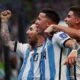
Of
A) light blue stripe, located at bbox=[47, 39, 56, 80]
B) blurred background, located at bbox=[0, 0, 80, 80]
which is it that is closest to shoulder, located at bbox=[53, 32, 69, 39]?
light blue stripe, located at bbox=[47, 39, 56, 80]

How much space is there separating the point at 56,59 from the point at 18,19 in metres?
5.08

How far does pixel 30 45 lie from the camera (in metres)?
8.93

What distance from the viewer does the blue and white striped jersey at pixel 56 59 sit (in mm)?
8117

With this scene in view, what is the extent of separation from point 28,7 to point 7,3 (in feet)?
2.08

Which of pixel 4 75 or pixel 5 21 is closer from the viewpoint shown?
pixel 5 21

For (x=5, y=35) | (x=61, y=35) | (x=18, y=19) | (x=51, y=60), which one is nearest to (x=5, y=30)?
(x=5, y=35)

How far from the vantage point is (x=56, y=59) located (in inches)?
327

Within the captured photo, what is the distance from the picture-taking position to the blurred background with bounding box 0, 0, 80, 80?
12977mm

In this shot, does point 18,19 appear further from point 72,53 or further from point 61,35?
point 72,53

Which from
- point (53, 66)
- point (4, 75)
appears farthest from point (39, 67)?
point (4, 75)

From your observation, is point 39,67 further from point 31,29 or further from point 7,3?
point 7,3

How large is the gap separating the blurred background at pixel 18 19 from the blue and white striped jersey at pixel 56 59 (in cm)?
358

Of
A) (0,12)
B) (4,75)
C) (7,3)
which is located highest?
(0,12)

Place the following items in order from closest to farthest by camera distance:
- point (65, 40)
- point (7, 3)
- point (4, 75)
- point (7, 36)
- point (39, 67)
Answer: point (65, 40)
point (39, 67)
point (7, 36)
point (4, 75)
point (7, 3)
